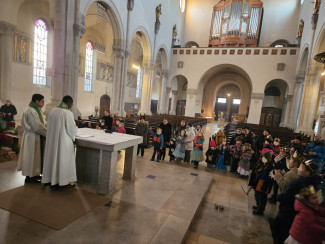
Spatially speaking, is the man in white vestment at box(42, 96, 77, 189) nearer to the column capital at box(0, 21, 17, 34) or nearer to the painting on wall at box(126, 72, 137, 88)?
the column capital at box(0, 21, 17, 34)

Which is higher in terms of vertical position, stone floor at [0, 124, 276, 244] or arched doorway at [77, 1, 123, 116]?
arched doorway at [77, 1, 123, 116]

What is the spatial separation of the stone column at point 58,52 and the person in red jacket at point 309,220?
357 inches

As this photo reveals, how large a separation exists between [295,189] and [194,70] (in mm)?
19413

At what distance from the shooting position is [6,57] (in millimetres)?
11039

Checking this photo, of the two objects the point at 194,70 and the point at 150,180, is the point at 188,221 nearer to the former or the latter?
the point at 150,180

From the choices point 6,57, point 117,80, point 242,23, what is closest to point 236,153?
point 117,80

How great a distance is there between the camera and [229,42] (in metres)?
21.3

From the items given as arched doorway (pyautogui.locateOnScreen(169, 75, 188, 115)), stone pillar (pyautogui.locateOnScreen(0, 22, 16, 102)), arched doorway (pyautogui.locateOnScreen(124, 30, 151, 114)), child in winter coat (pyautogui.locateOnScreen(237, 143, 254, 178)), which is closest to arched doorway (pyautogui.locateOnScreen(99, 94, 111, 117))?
arched doorway (pyautogui.locateOnScreen(124, 30, 151, 114))

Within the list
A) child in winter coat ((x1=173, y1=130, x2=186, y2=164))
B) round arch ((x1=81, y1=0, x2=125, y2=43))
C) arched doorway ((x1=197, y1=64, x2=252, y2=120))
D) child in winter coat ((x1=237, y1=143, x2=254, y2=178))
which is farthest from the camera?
arched doorway ((x1=197, y1=64, x2=252, y2=120))

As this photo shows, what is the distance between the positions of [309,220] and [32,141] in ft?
14.0

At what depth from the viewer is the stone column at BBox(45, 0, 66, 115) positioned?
8320 mm

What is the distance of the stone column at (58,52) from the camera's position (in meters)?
8.32

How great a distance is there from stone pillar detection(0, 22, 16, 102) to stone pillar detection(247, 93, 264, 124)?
63.7ft

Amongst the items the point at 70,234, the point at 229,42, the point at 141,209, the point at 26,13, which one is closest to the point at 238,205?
the point at 141,209
